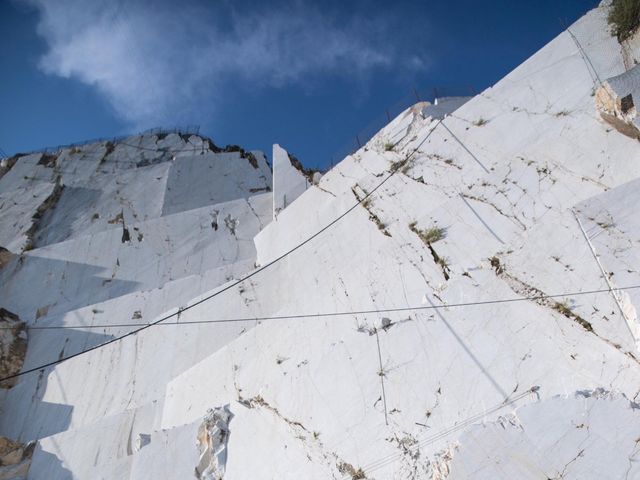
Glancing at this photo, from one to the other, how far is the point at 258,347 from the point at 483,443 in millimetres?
4360

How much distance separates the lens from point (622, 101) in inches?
247

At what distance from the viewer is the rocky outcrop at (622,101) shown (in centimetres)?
617

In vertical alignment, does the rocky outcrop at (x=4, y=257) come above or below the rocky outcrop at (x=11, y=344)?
above

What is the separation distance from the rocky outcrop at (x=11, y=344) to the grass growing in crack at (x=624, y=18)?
1355 cm

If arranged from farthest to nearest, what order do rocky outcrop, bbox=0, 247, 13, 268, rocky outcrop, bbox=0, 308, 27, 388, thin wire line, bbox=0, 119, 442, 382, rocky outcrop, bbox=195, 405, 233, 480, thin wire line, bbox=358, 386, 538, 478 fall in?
1. rocky outcrop, bbox=0, 247, 13, 268
2. rocky outcrop, bbox=0, 308, 27, 388
3. thin wire line, bbox=0, 119, 442, 382
4. rocky outcrop, bbox=195, 405, 233, 480
5. thin wire line, bbox=358, 386, 538, 478

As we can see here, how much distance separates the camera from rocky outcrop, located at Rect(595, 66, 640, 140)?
617 centimetres

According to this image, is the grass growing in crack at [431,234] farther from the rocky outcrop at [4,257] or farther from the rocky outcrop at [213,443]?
the rocky outcrop at [4,257]

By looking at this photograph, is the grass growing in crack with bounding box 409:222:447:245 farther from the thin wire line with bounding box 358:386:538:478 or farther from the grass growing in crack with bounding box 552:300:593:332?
the thin wire line with bounding box 358:386:538:478

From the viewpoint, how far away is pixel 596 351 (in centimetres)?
479

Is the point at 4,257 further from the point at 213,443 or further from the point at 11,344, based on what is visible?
the point at 213,443

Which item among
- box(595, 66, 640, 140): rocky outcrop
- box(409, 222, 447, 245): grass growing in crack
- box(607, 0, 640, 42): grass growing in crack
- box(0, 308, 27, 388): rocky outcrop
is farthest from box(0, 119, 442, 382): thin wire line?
box(595, 66, 640, 140): rocky outcrop

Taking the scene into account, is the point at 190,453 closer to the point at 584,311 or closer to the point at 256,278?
the point at 256,278

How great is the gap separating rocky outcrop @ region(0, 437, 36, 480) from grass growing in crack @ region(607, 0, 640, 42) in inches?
460

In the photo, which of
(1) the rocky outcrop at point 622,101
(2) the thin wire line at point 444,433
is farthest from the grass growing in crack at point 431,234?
(2) the thin wire line at point 444,433
